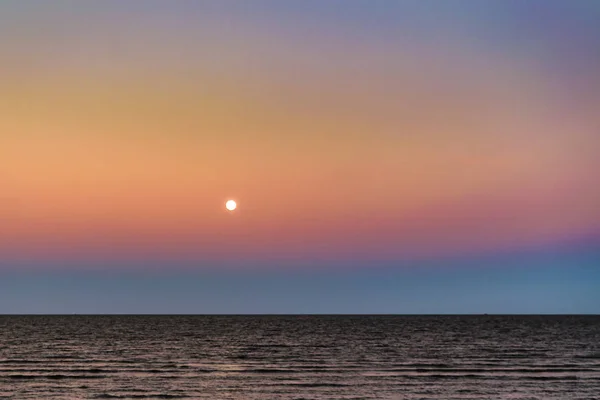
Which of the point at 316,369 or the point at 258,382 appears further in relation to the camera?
the point at 316,369

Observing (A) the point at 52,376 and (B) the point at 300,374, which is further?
(B) the point at 300,374

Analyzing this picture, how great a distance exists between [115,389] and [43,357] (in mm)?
34086

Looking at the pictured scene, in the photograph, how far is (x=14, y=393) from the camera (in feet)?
163

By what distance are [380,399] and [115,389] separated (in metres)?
20.2

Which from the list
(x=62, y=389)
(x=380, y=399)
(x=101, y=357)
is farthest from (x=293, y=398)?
(x=101, y=357)

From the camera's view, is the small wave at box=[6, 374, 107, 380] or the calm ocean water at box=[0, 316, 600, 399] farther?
the small wave at box=[6, 374, 107, 380]

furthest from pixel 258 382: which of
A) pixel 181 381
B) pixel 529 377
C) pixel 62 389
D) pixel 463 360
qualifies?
pixel 463 360

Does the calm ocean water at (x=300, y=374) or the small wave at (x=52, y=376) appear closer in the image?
the calm ocean water at (x=300, y=374)

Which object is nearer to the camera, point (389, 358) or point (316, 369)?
point (316, 369)

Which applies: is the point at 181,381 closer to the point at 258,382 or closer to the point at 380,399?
the point at 258,382

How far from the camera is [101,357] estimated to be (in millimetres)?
83250

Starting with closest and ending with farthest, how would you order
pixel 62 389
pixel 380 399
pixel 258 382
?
pixel 380 399 < pixel 62 389 < pixel 258 382

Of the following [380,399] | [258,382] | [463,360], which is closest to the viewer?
[380,399]

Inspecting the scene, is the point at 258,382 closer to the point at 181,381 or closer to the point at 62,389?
the point at 181,381
